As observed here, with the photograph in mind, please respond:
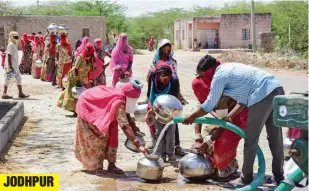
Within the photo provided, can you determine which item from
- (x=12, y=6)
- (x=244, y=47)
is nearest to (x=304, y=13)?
(x=244, y=47)

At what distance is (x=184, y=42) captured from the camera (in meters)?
57.1

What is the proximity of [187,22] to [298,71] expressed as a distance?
31249 millimetres

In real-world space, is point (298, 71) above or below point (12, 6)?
below

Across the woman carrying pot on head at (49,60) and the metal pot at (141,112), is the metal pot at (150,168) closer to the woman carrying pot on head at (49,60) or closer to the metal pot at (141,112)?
the metal pot at (141,112)

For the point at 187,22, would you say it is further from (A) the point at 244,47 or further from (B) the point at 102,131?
(B) the point at 102,131

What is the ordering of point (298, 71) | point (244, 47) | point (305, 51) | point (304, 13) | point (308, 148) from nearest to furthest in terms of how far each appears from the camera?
point (308, 148), point (298, 71), point (305, 51), point (304, 13), point (244, 47)

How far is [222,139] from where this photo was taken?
6660 millimetres

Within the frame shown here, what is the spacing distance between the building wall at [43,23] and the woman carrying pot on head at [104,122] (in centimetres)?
3881

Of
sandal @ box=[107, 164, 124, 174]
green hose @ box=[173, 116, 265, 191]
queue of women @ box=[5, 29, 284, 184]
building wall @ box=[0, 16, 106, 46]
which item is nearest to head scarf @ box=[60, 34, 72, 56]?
queue of women @ box=[5, 29, 284, 184]

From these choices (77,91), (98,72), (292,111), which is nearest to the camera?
(292,111)

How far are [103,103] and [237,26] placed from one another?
147 ft

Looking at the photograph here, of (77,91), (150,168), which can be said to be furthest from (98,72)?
(150,168)

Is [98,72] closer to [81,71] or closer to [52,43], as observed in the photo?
[81,71]

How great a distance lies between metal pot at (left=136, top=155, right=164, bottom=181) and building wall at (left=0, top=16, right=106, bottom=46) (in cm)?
3942
